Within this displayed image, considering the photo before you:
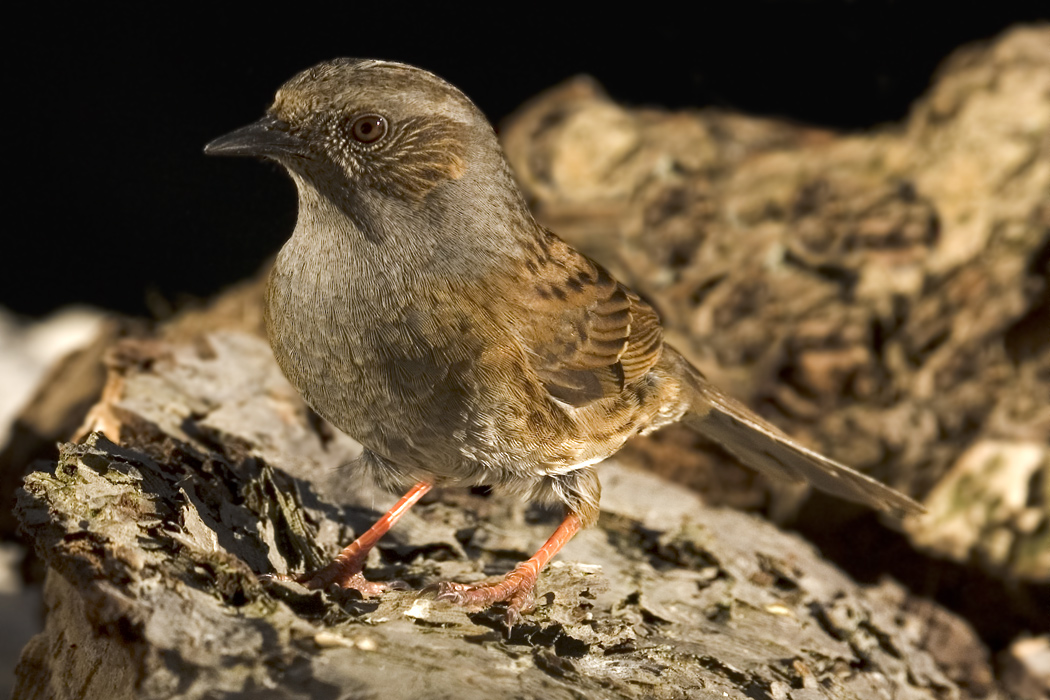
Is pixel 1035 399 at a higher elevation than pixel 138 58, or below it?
higher

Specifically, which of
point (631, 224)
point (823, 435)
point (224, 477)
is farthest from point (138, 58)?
point (823, 435)

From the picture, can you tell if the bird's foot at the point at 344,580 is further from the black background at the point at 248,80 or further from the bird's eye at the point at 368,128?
the black background at the point at 248,80

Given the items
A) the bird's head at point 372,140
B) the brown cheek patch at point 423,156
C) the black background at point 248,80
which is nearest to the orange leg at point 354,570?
the bird's head at point 372,140

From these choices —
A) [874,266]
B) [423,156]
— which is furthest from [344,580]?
[874,266]

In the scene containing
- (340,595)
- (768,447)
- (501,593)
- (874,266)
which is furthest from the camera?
(874,266)

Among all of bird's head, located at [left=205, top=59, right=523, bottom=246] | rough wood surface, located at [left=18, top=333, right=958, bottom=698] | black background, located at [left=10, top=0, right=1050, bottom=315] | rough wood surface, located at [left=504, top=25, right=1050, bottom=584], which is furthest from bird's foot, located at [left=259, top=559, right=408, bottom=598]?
black background, located at [left=10, top=0, right=1050, bottom=315]

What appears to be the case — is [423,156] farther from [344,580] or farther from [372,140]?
[344,580]

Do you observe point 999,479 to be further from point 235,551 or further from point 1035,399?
point 235,551
